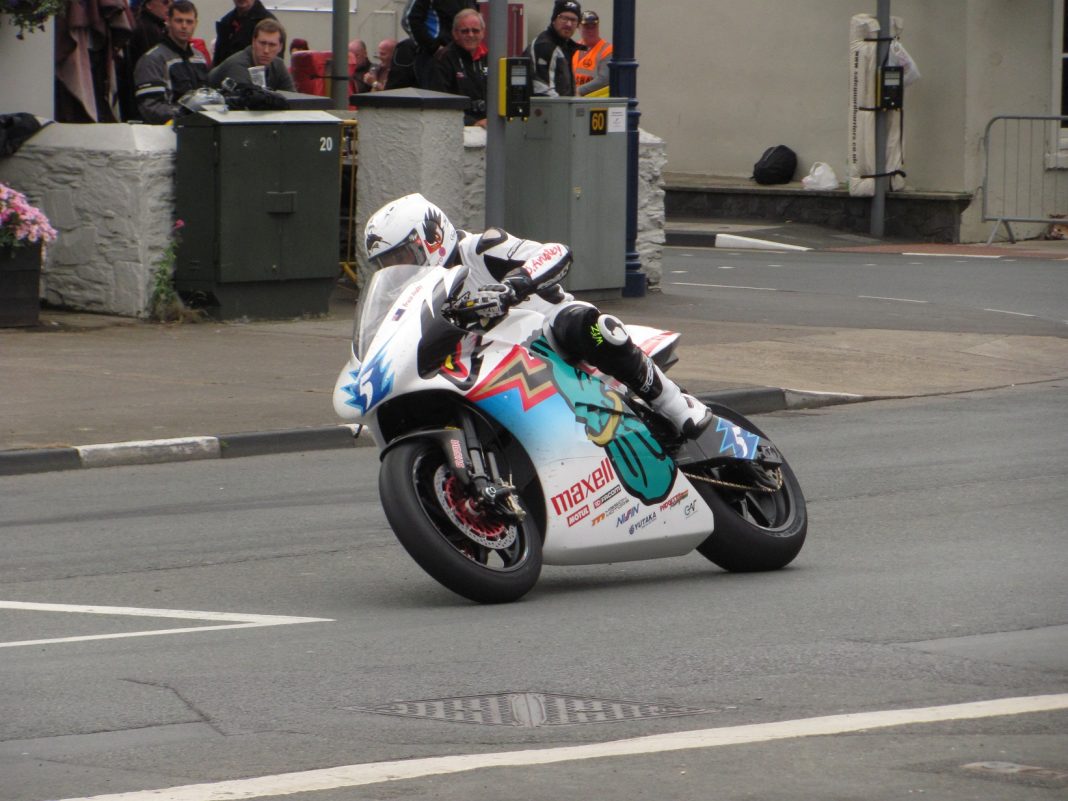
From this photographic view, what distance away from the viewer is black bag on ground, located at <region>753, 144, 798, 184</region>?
29.0 m

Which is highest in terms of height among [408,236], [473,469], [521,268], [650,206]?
[650,206]

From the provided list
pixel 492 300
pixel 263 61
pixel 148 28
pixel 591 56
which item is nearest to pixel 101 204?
pixel 263 61

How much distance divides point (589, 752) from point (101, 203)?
1192 cm

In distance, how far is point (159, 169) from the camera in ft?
53.8

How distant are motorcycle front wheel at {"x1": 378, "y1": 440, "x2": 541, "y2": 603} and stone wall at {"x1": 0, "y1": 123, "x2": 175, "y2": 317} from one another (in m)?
9.52

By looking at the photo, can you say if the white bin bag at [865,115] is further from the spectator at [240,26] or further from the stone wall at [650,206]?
the spectator at [240,26]

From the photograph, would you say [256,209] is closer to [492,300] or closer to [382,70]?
[492,300]

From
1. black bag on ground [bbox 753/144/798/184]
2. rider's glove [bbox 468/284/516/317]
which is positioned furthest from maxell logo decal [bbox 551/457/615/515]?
black bag on ground [bbox 753/144/798/184]

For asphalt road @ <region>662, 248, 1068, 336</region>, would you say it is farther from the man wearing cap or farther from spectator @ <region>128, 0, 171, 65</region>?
spectator @ <region>128, 0, 171, 65</region>

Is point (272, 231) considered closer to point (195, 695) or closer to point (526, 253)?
point (526, 253)

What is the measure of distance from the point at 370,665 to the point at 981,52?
72.1 feet

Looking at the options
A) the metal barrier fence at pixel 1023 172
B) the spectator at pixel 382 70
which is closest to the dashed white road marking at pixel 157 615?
the spectator at pixel 382 70

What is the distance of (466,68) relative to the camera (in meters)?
19.0

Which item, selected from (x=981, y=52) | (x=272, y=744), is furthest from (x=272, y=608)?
(x=981, y=52)
